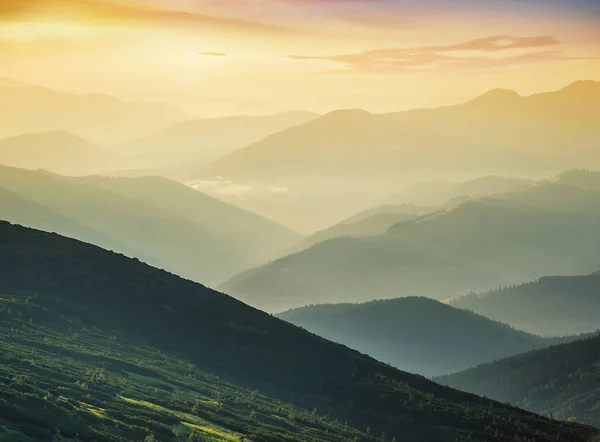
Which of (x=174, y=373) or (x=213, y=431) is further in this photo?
(x=174, y=373)

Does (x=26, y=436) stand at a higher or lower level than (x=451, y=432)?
lower

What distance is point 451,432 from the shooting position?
14975cm

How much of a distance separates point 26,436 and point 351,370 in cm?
10271

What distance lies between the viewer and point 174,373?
139 metres

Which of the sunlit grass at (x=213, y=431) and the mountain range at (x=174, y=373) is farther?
the sunlit grass at (x=213, y=431)

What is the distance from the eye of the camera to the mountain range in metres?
99.1

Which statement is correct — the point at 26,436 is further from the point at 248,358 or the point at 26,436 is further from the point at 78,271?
the point at 78,271

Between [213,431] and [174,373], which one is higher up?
[174,373]

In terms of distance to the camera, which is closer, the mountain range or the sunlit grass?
the mountain range

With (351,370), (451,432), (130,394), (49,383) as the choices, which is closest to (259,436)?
(130,394)

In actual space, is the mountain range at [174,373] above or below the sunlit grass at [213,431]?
above

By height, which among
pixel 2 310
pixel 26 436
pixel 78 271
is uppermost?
pixel 78 271

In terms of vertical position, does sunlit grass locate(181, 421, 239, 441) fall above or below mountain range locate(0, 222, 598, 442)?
below

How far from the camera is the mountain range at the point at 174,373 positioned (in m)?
99.1
